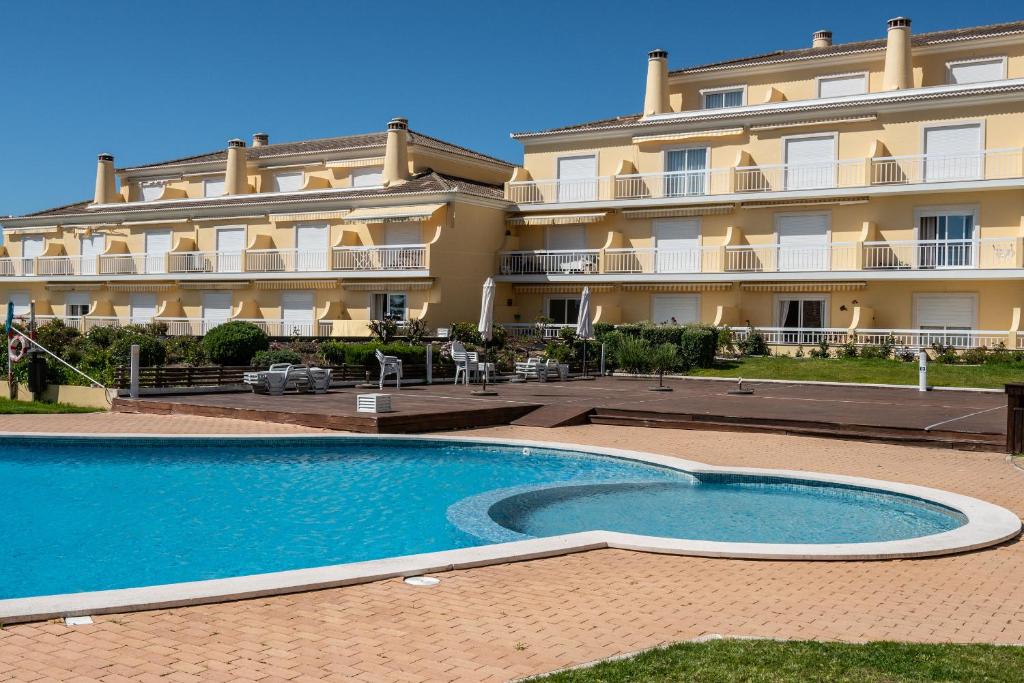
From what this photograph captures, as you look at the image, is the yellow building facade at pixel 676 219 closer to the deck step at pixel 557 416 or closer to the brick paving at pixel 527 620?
the deck step at pixel 557 416

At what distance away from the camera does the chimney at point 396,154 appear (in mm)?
40812

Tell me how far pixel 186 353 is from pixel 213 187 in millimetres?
23743

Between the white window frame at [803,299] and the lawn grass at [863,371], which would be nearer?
the lawn grass at [863,371]

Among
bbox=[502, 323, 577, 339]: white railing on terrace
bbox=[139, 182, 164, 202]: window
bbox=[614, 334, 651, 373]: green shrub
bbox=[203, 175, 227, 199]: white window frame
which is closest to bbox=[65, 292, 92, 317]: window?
bbox=[139, 182, 164, 202]: window

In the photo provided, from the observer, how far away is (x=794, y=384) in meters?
25.4

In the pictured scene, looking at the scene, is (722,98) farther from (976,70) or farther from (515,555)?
(515,555)

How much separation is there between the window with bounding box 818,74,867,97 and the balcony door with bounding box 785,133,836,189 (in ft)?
9.38

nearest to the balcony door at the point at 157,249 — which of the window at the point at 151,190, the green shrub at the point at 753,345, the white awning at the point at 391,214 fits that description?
the window at the point at 151,190

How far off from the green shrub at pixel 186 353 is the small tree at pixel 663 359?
41.1ft

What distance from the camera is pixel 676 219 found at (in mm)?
36531

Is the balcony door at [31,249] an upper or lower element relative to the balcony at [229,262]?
upper

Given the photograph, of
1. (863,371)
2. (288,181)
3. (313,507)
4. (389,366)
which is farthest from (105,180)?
Answer: (313,507)

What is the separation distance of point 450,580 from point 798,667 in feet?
9.28

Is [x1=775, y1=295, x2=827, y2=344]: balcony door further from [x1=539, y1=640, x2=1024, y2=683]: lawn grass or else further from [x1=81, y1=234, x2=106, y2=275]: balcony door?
[x1=81, y1=234, x2=106, y2=275]: balcony door
